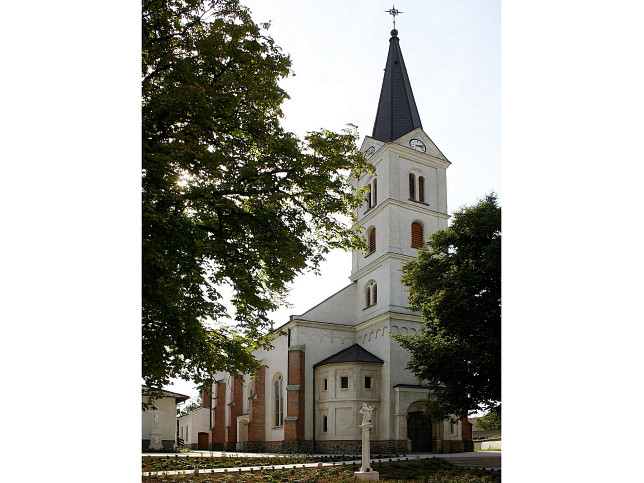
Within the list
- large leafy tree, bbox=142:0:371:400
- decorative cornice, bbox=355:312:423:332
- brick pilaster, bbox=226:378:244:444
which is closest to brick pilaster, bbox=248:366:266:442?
brick pilaster, bbox=226:378:244:444

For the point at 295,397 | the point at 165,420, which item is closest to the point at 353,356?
the point at 295,397

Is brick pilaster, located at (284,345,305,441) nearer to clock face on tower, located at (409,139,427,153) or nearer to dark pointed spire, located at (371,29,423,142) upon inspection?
clock face on tower, located at (409,139,427,153)

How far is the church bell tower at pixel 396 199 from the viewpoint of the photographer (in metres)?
21.8

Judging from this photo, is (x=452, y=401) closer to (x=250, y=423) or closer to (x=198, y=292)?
(x=198, y=292)

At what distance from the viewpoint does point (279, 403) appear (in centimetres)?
2419

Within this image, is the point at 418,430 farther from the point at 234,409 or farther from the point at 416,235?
the point at 234,409

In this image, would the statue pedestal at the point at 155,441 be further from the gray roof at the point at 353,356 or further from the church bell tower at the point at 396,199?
the church bell tower at the point at 396,199

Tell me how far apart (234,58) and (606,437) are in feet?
17.8

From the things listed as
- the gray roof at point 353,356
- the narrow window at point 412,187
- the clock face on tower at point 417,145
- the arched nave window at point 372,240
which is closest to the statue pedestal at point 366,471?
the gray roof at point 353,356

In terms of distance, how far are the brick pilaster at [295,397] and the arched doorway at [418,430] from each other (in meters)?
4.54

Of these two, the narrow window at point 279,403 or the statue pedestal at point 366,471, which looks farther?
the narrow window at point 279,403

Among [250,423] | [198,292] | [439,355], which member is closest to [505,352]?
[198,292]

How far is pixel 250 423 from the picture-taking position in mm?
24812

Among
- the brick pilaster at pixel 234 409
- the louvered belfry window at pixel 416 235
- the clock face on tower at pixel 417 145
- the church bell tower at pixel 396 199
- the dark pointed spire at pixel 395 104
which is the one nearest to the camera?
the church bell tower at pixel 396 199
